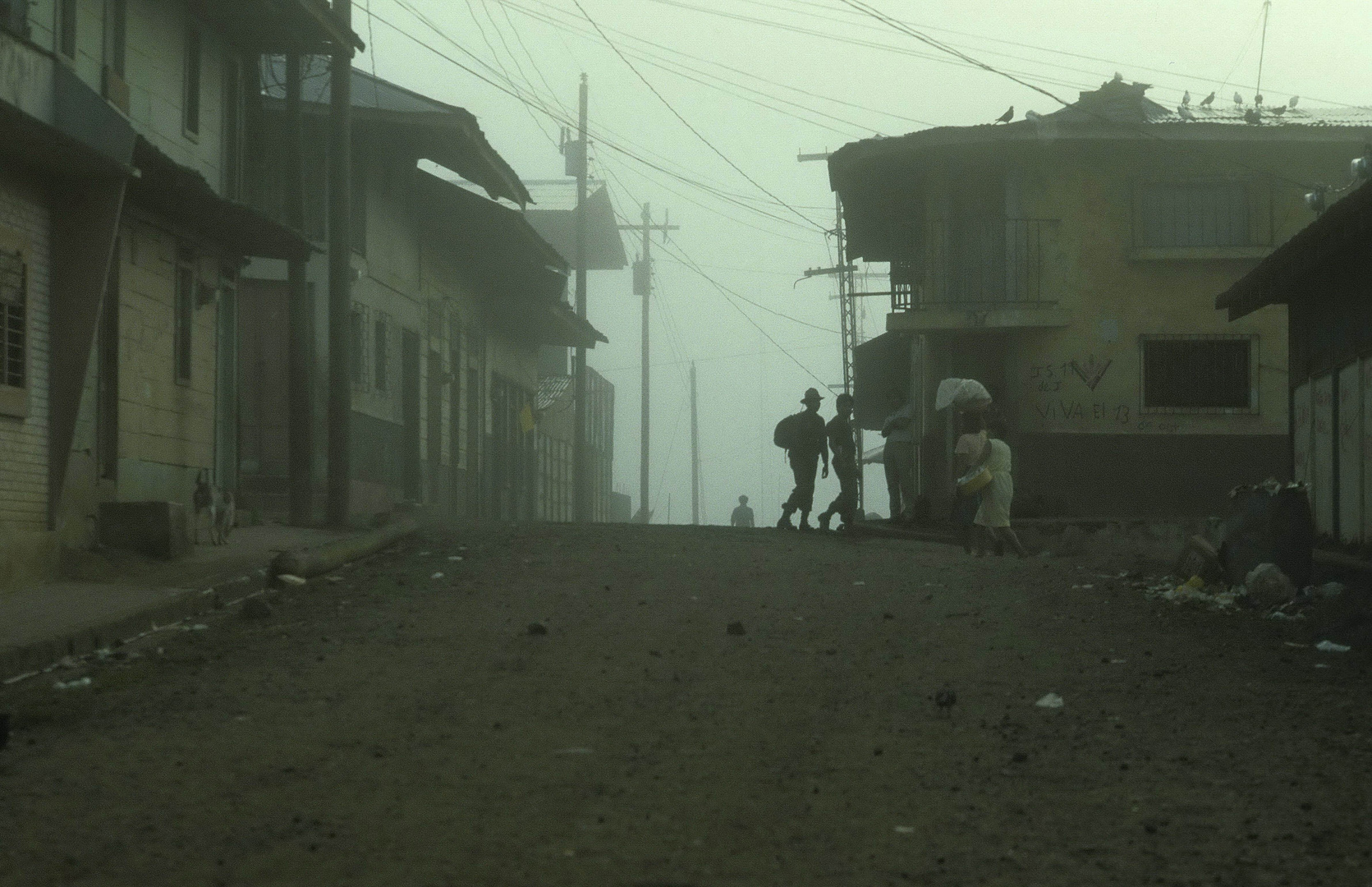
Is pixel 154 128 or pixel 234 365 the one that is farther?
pixel 234 365

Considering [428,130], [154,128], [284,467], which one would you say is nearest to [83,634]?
[154,128]

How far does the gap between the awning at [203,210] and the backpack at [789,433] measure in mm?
6305

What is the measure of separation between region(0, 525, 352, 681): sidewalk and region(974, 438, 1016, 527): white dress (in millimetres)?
6434

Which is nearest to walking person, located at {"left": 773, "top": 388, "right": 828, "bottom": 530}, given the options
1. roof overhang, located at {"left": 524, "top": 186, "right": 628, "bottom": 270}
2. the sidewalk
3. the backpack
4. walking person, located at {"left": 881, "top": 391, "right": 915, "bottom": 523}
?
the backpack

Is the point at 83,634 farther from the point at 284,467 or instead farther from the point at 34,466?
the point at 284,467

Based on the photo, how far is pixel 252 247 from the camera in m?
18.5

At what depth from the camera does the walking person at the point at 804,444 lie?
69.5 feet

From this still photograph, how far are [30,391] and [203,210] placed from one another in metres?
3.79

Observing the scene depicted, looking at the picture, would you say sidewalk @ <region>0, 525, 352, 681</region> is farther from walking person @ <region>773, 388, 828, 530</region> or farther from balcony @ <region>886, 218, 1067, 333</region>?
balcony @ <region>886, 218, 1067, 333</region>

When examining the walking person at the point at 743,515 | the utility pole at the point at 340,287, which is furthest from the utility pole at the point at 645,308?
the utility pole at the point at 340,287

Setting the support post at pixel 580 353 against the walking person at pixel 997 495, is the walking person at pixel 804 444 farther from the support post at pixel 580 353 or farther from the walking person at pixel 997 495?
the support post at pixel 580 353

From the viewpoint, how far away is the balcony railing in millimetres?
25250

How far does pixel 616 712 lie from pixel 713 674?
112 centimetres

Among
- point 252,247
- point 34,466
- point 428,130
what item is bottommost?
point 34,466
